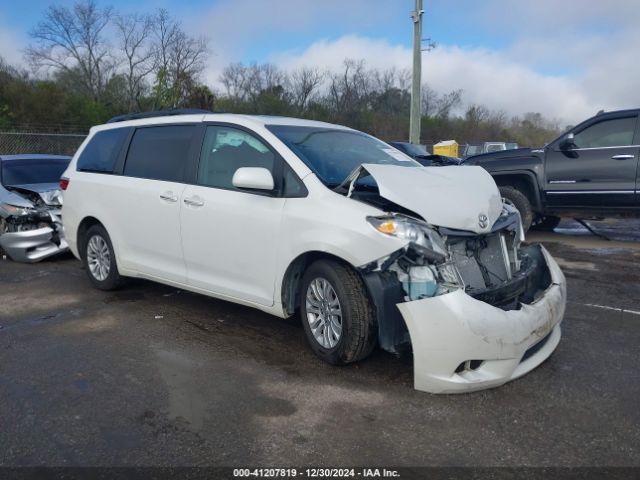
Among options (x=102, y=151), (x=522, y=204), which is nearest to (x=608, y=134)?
(x=522, y=204)

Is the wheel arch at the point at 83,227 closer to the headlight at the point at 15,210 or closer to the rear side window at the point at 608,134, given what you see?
the headlight at the point at 15,210

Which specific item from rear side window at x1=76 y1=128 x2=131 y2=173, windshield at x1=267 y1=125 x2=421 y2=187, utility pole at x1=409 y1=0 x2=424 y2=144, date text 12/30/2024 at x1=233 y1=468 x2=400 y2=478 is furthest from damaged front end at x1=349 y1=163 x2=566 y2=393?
utility pole at x1=409 y1=0 x2=424 y2=144

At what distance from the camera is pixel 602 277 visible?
21.6 ft

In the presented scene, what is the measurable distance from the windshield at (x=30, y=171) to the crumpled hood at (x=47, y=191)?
0.86 ft

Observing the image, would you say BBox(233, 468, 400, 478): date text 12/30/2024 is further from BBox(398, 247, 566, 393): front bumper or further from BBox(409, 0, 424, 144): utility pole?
BBox(409, 0, 424, 144): utility pole

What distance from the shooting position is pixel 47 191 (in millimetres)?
7770

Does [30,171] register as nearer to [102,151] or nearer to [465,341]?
[102,151]

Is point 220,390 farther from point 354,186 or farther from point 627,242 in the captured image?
point 627,242

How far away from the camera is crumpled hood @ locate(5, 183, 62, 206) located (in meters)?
7.71

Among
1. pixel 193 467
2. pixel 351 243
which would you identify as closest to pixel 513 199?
pixel 351 243

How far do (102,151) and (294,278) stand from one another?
9.69 ft

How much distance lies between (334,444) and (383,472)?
34cm

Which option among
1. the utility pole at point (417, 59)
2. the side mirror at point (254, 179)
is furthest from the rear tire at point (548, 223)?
the utility pole at point (417, 59)

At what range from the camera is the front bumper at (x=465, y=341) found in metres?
3.27
